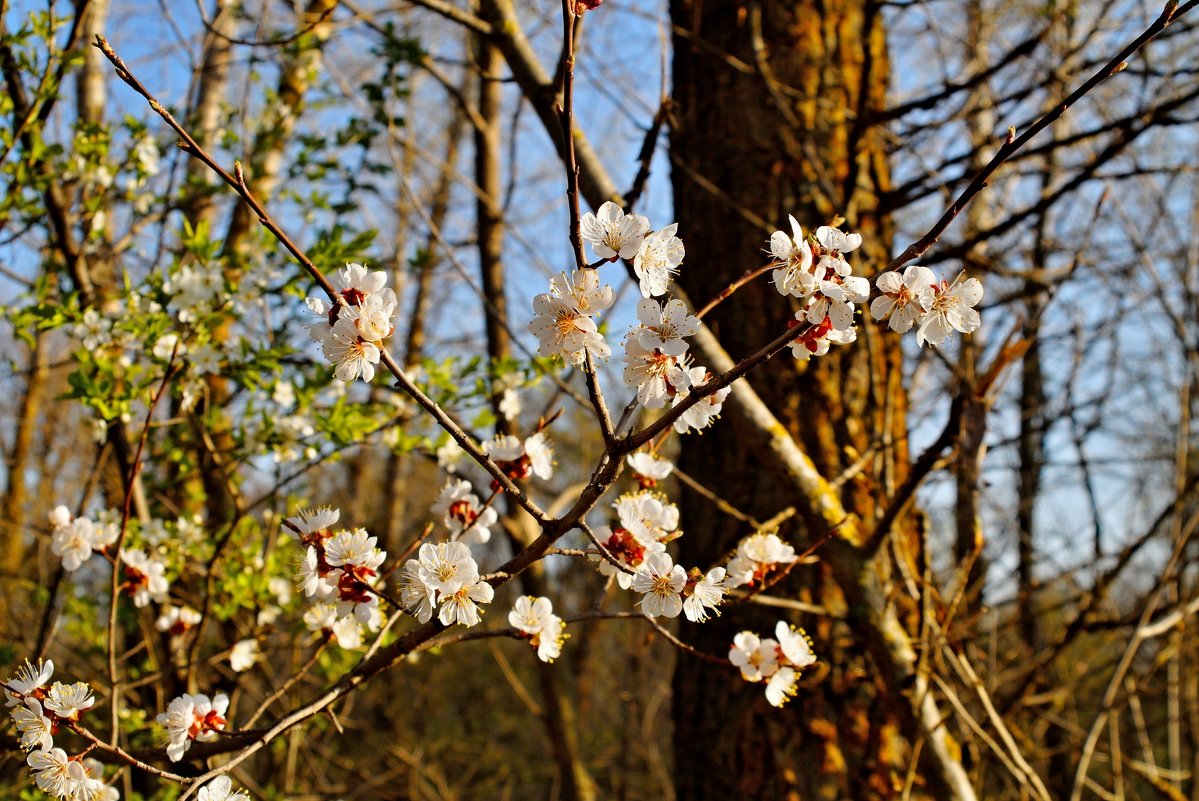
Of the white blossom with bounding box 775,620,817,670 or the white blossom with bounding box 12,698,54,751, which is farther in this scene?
the white blossom with bounding box 775,620,817,670

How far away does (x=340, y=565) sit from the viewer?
4.05 ft

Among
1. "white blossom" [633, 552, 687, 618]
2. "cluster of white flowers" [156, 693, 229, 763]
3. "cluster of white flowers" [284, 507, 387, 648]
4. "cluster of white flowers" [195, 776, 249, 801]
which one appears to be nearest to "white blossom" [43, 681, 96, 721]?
"cluster of white flowers" [156, 693, 229, 763]

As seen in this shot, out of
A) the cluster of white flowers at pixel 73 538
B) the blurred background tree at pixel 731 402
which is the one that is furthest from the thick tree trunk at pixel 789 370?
the cluster of white flowers at pixel 73 538

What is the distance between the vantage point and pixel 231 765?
3.45ft

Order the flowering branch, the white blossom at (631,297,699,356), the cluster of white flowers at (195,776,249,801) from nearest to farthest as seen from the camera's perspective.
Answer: the flowering branch, the white blossom at (631,297,699,356), the cluster of white flowers at (195,776,249,801)

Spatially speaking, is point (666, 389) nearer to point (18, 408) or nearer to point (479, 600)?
A: point (479, 600)

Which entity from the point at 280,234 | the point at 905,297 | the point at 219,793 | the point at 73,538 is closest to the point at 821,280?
the point at 905,297

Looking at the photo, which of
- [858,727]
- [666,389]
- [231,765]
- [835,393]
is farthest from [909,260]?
[858,727]

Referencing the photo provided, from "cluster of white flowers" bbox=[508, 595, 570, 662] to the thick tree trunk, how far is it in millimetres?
571

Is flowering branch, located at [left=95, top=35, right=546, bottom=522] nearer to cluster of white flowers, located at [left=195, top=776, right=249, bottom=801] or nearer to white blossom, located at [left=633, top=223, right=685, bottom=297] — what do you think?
white blossom, located at [left=633, top=223, right=685, bottom=297]

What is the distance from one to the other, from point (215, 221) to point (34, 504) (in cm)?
510

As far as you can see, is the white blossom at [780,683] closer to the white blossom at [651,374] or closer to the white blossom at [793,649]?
the white blossom at [793,649]

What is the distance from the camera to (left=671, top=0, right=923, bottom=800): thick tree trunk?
1.95 meters

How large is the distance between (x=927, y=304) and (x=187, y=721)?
1.20 meters
